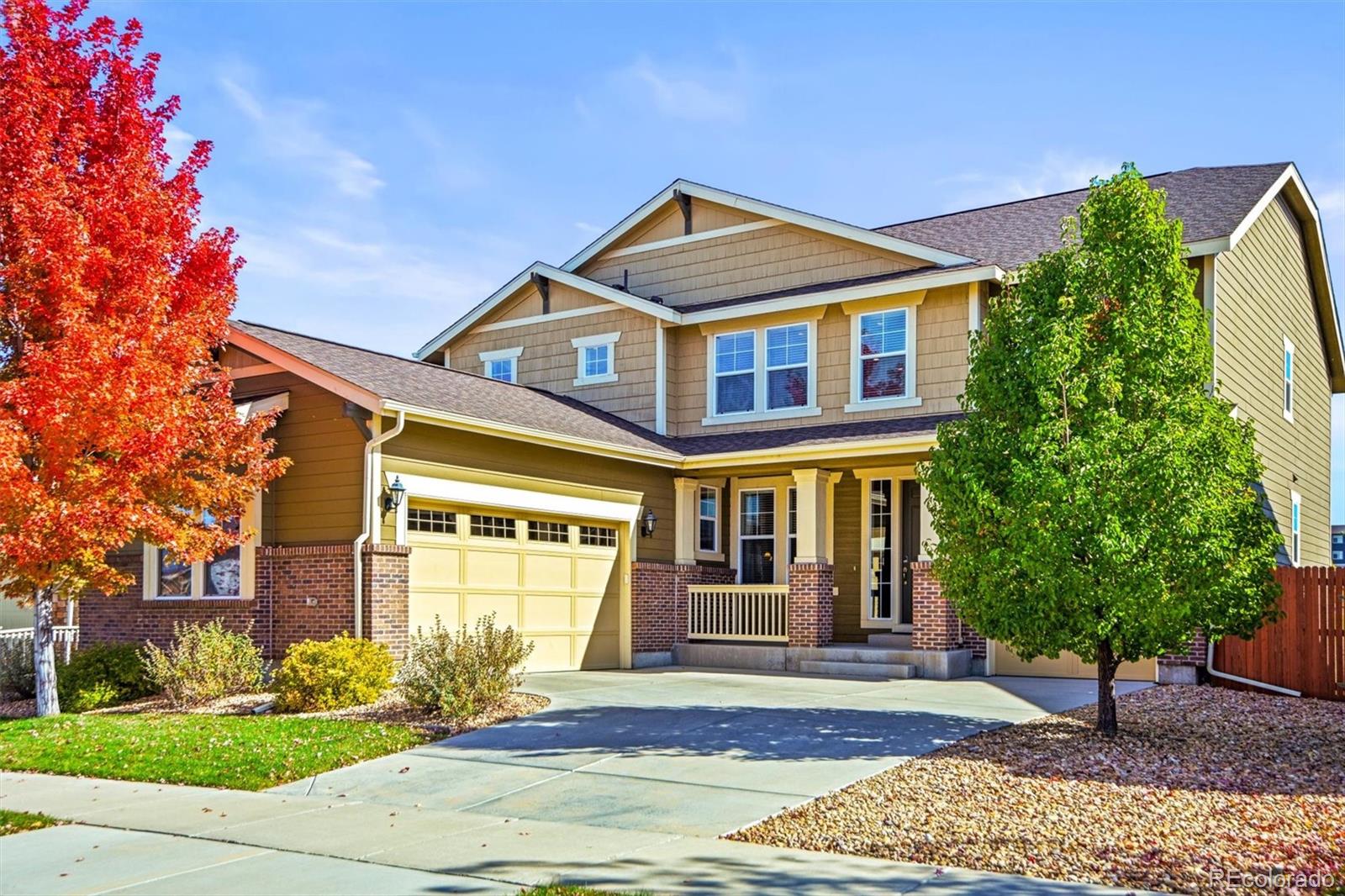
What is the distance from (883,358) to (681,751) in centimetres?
960

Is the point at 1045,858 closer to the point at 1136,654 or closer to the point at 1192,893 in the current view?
the point at 1192,893

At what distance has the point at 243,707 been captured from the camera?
13094mm

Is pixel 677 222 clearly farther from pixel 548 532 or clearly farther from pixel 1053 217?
pixel 548 532

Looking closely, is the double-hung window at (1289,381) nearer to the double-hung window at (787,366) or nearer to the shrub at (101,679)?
the double-hung window at (787,366)

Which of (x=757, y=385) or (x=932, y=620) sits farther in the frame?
(x=757, y=385)

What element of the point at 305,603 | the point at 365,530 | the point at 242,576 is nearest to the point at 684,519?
the point at 365,530

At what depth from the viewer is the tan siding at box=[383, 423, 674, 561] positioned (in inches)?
587

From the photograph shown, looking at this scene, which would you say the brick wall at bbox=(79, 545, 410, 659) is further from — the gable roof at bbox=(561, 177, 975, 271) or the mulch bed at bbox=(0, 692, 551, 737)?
the gable roof at bbox=(561, 177, 975, 271)

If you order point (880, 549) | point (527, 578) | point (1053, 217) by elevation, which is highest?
point (1053, 217)

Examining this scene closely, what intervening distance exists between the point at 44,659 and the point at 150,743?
9.59ft

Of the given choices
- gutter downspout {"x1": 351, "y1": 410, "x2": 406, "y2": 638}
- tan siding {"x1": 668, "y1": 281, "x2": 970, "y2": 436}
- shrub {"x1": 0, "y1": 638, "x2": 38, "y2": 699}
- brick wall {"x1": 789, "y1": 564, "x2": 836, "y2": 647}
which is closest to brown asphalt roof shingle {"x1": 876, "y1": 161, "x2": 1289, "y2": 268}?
tan siding {"x1": 668, "y1": 281, "x2": 970, "y2": 436}

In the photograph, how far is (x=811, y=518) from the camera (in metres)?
18.1

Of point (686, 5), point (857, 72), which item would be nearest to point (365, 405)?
point (686, 5)

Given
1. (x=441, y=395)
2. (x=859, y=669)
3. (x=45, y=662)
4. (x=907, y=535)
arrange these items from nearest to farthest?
(x=45, y=662) → (x=441, y=395) → (x=859, y=669) → (x=907, y=535)
